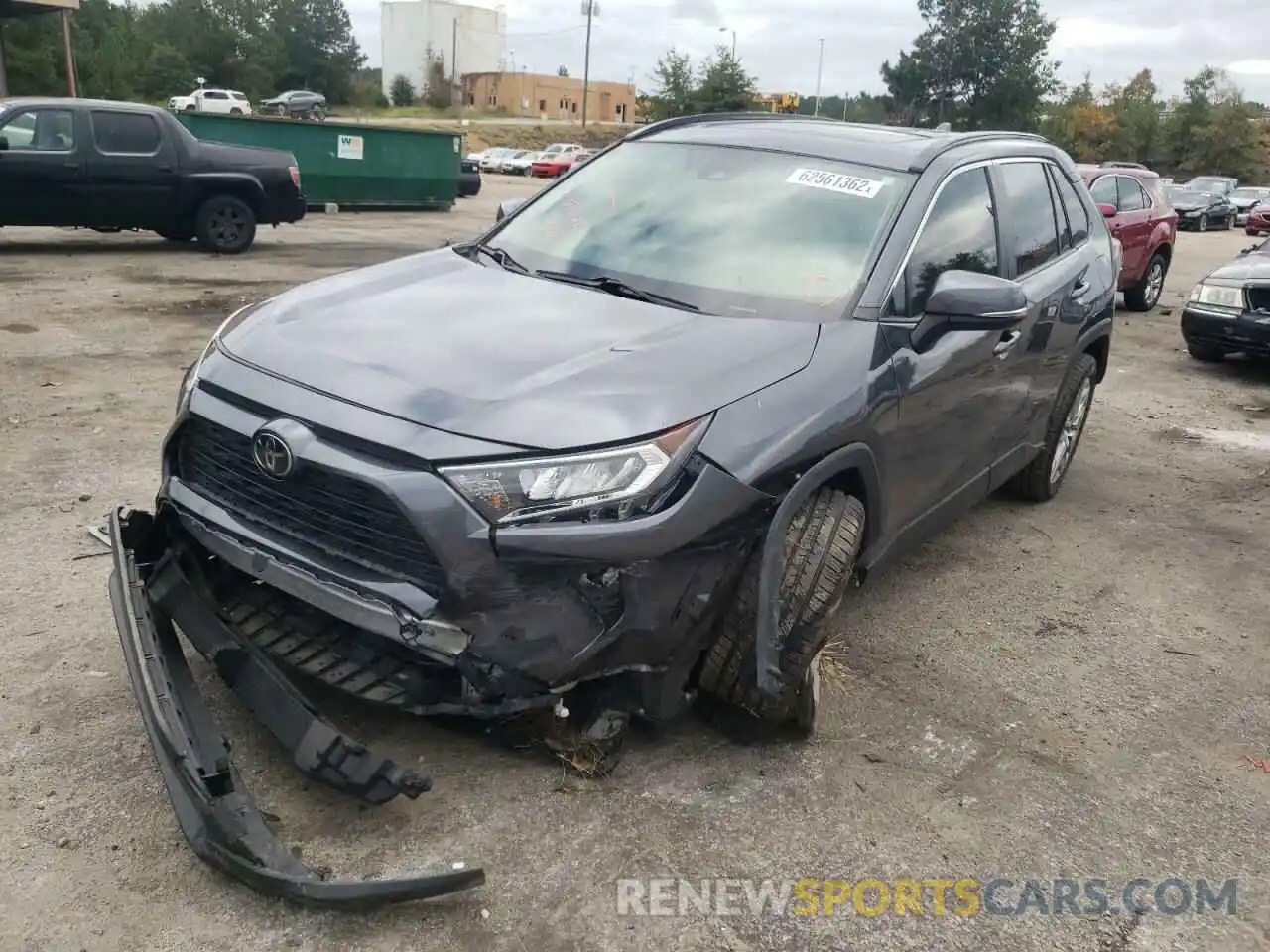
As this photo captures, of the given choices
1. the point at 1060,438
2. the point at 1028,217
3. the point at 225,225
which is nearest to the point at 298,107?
the point at 225,225

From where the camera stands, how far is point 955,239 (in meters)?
3.95

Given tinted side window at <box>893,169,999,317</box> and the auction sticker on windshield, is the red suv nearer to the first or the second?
A: tinted side window at <box>893,169,999,317</box>

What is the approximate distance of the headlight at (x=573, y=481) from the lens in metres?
2.54

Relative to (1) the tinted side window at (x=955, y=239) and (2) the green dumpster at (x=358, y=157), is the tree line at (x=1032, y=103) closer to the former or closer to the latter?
(2) the green dumpster at (x=358, y=157)

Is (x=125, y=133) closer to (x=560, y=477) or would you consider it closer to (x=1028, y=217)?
(x=1028, y=217)

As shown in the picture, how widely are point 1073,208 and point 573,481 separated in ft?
12.6

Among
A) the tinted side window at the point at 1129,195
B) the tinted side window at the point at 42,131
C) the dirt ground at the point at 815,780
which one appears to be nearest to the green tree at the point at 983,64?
the tinted side window at the point at 1129,195

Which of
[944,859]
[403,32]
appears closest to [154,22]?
[403,32]

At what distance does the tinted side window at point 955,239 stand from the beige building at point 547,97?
103m

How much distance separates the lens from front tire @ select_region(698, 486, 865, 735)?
287 centimetres

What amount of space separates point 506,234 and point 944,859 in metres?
2.73

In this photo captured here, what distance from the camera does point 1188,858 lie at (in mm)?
2859

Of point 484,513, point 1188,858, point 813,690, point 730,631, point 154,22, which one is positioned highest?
point 154,22

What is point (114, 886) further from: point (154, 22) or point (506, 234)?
point (154, 22)
